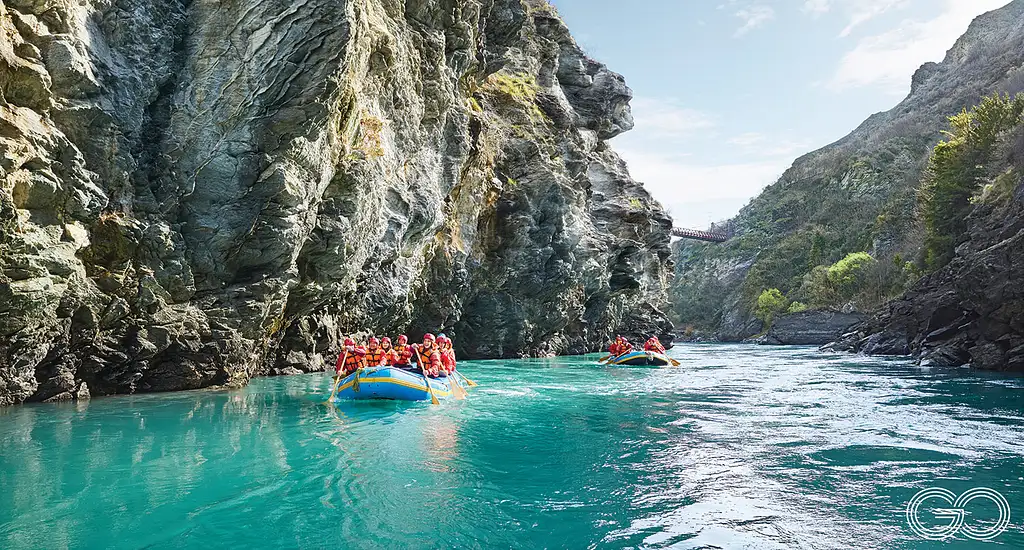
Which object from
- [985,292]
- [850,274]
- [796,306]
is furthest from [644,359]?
[796,306]

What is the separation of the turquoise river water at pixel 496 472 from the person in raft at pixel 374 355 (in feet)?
4.17

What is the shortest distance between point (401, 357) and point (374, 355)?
1.12m

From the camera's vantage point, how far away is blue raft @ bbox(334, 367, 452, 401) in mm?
15352

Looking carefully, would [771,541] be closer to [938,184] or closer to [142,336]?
[142,336]

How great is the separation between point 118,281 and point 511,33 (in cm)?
2549

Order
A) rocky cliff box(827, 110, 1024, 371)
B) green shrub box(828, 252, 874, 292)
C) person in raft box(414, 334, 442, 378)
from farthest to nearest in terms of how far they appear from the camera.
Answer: green shrub box(828, 252, 874, 292) → rocky cliff box(827, 110, 1024, 371) → person in raft box(414, 334, 442, 378)

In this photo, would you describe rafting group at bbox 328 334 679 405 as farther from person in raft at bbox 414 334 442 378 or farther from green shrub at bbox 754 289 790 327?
green shrub at bbox 754 289 790 327

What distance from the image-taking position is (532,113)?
3978 centimetres

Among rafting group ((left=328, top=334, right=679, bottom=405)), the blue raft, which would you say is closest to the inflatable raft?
rafting group ((left=328, top=334, right=679, bottom=405))

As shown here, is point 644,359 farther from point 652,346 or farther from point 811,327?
point 811,327

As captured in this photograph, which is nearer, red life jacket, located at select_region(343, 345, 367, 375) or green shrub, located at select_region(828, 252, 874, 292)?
red life jacket, located at select_region(343, 345, 367, 375)

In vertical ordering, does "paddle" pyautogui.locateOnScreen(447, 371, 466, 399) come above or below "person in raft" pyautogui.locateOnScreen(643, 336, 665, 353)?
below

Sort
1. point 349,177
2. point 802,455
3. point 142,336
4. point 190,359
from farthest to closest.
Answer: point 349,177
point 190,359
point 142,336
point 802,455

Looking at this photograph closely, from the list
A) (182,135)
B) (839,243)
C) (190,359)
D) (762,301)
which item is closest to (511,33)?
(182,135)
